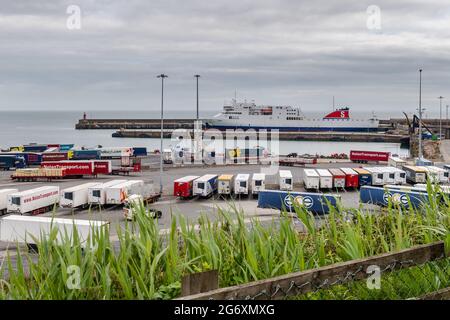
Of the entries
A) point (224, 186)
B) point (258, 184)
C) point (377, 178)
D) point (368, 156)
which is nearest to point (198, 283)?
point (258, 184)

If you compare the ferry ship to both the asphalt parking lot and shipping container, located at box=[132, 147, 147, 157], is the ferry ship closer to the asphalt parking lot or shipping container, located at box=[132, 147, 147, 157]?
shipping container, located at box=[132, 147, 147, 157]

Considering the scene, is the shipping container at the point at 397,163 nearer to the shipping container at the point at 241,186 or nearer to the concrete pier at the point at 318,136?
the shipping container at the point at 241,186

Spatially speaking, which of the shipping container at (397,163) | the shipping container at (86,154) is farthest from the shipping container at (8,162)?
the shipping container at (397,163)

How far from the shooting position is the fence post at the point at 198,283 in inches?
177

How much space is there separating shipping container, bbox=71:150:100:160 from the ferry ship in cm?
8350

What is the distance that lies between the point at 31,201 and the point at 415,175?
40016 millimetres

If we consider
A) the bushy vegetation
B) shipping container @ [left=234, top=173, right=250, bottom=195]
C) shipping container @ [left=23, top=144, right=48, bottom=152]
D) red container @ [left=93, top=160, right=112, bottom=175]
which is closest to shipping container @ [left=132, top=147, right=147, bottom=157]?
shipping container @ [left=23, top=144, right=48, bottom=152]

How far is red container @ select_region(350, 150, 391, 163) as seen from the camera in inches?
3236

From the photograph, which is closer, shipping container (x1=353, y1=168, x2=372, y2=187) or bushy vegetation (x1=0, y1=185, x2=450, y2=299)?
bushy vegetation (x1=0, y1=185, x2=450, y2=299)

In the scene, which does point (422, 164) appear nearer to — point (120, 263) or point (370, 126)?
point (120, 263)

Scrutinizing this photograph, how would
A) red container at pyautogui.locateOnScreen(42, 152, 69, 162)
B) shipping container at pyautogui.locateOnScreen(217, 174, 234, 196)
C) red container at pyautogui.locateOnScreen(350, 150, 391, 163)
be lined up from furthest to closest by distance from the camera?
1. red container at pyautogui.locateOnScreen(350, 150, 391, 163)
2. red container at pyautogui.locateOnScreen(42, 152, 69, 162)
3. shipping container at pyautogui.locateOnScreen(217, 174, 234, 196)

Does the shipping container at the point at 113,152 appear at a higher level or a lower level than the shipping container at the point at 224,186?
higher

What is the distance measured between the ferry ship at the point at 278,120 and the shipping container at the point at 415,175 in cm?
11040
